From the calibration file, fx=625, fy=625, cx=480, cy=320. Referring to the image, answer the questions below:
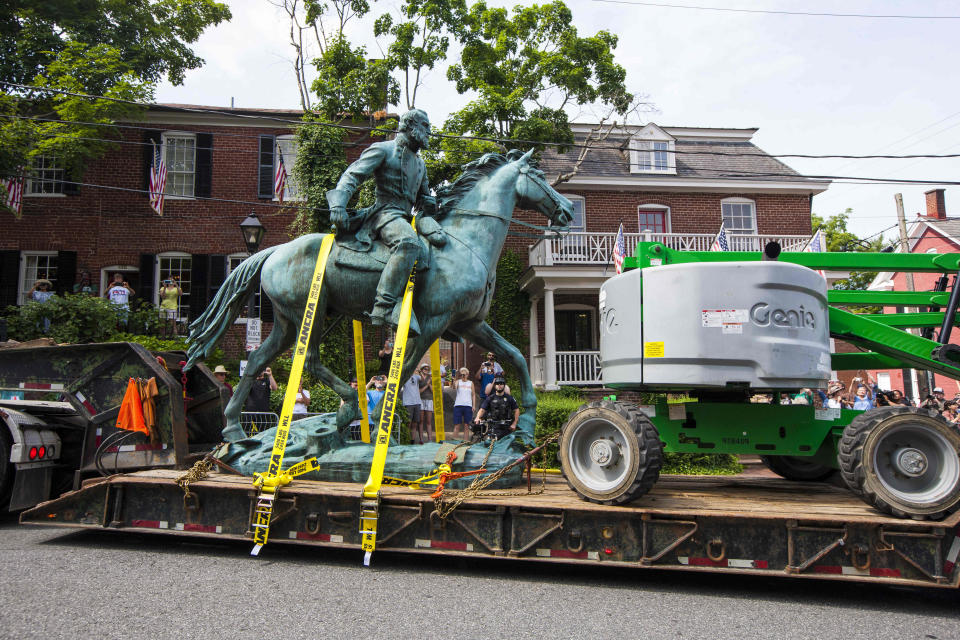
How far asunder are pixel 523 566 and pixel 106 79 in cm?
1832

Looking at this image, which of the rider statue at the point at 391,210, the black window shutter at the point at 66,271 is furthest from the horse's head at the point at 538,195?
the black window shutter at the point at 66,271

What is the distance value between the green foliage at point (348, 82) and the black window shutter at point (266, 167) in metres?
2.75

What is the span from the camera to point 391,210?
599 cm

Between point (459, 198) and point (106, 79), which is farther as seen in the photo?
point (106, 79)

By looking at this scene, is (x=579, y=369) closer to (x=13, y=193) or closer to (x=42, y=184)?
(x=13, y=193)

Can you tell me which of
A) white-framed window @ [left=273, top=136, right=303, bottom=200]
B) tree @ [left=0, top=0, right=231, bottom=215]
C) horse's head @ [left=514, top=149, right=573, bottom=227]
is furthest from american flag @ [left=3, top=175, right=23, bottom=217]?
horse's head @ [left=514, top=149, right=573, bottom=227]

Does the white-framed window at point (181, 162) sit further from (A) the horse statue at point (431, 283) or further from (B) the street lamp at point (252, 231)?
(A) the horse statue at point (431, 283)

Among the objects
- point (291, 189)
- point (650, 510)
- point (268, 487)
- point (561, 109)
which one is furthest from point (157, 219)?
point (650, 510)

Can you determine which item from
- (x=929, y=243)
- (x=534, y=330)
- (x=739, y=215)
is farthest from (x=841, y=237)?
(x=534, y=330)

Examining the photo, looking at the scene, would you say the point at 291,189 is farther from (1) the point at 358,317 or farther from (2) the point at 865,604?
(2) the point at 865,604

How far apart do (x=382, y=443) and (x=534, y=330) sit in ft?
52.8

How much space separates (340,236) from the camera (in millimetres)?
6152

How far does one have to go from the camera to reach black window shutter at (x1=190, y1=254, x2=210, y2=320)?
19.5m

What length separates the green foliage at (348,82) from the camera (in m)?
18.0
